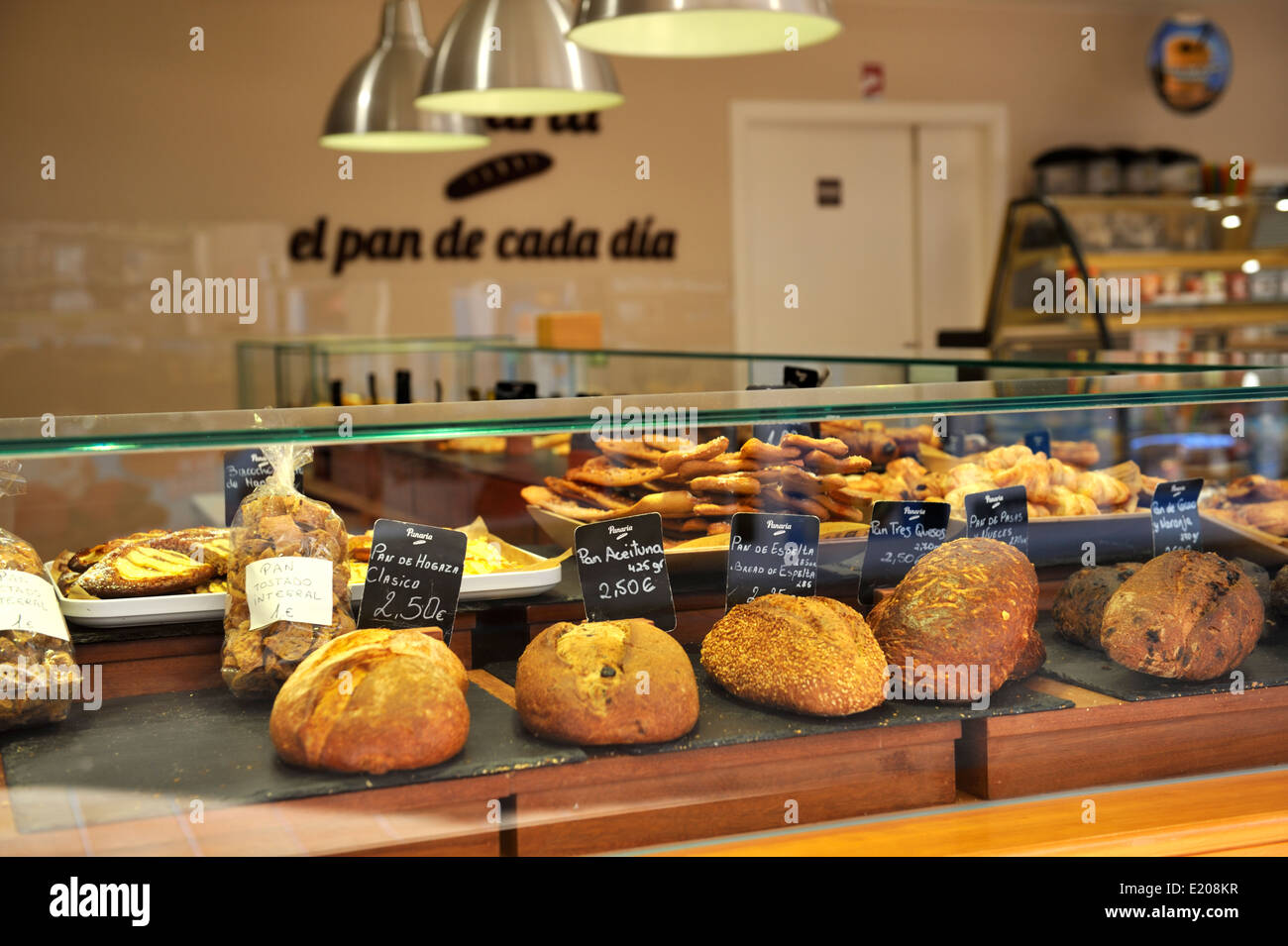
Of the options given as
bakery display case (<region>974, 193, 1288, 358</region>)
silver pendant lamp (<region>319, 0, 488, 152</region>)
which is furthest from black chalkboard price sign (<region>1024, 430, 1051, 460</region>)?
bakery display case (<region>974, 193, 1288, 358</region>)

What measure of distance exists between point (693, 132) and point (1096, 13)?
2.66 m

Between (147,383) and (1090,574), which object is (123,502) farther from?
(1090,574)

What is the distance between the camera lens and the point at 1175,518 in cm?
166

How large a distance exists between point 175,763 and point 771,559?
27.6 inches

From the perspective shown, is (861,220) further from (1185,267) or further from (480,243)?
(480,243)

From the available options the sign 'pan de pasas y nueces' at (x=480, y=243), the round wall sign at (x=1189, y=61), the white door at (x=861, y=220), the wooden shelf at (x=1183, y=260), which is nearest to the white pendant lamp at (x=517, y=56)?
the sign 'pan de pasas y nueces' at (x=480, y=243)

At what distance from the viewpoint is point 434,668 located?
4.07ft

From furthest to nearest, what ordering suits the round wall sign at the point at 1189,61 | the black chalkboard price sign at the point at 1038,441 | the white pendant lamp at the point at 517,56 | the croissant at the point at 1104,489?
1. the round wall sign at the point at 1189,61
2. the white pendant lamp at the point at 517,56
3. the black chalkboard price sign at the point at 1038,441
4. the croissant at the point at 1104,489

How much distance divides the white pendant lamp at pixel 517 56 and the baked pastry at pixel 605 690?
1973mm

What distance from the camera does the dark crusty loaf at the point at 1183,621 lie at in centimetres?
144

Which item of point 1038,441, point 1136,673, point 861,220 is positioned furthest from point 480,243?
point 1136,673

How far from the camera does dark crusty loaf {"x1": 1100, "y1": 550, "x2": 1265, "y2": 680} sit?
56.8 inches

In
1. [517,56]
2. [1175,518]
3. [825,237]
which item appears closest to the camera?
[1175,518]

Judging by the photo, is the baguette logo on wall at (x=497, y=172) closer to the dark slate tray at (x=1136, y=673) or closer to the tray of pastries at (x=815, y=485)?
the tray of pastries at (x=815, y=485)
